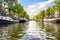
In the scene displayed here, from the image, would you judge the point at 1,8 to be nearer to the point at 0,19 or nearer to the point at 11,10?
the point at 11,10

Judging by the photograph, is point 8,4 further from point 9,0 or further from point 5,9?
point 5,9

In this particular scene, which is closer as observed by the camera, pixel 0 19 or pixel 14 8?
pixel 0 19

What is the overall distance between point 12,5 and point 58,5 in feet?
40.7

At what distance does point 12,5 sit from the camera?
47.4m

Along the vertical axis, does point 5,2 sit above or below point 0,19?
above

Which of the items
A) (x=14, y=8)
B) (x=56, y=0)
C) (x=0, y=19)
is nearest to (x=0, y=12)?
(x=14, y=8)

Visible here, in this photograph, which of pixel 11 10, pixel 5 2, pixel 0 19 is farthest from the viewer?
pixel 11 10

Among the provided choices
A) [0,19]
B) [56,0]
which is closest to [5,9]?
[56,0]

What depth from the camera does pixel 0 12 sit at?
48219 millimetres

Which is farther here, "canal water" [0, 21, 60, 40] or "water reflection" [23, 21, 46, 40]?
"canal water" [0, 21, 60, 40]

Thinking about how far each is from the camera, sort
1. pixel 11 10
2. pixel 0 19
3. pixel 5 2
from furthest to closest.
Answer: pixel 11 10 → pixel 5 2 → pixel 0 19

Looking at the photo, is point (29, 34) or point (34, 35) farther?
point (29, 34)

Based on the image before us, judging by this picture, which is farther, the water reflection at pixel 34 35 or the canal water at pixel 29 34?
the canal water at pixel 29 34

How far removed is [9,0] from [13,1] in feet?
5.84
